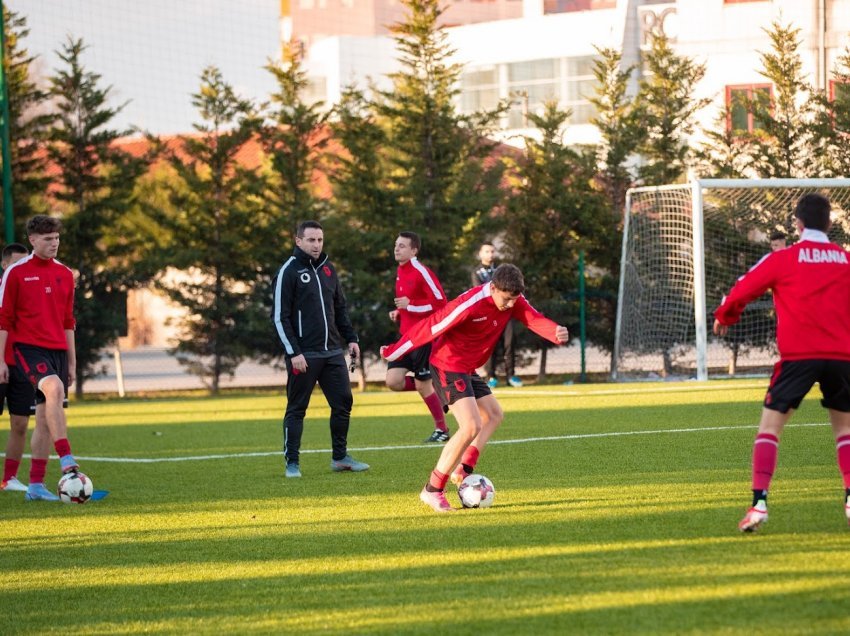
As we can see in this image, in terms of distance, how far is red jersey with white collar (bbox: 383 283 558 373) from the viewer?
25.6 feet

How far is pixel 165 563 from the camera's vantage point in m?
6.67

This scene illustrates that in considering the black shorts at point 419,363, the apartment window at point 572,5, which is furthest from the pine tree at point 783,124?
the apartment window at point 572,5

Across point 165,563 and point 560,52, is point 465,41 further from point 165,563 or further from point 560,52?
point 165,563

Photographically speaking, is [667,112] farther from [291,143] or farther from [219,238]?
[219,238]

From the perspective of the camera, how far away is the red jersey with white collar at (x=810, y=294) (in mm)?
6320

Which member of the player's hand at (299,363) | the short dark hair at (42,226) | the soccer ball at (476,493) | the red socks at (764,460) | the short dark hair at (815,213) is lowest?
the soccer ball at (476,493)

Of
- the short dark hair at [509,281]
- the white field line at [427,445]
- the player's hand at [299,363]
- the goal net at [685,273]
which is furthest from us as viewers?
the goal net at [685,273]

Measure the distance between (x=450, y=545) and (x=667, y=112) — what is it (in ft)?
→ 60.7

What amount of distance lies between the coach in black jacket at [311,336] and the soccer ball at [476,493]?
2559mm

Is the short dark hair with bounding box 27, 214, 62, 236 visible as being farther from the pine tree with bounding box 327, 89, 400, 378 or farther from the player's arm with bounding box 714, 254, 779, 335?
the pine tree with bounding box 327, 89, 400, 378

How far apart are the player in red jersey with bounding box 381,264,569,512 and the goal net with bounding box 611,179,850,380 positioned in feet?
44.4

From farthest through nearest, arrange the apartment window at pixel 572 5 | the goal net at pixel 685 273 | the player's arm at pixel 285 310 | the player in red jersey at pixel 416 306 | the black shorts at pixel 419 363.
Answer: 1. the apartment window at pixel 572 5
2. the goal net at pixel 685 273
3. the black shorts at pixel 419 363
4. the player in red jersey at pixel 416 306
5. the player's arm at pixel 285 310

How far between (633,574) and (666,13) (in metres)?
39.3

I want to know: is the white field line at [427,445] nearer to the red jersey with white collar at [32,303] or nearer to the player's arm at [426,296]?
the player's arm at [426,296]
